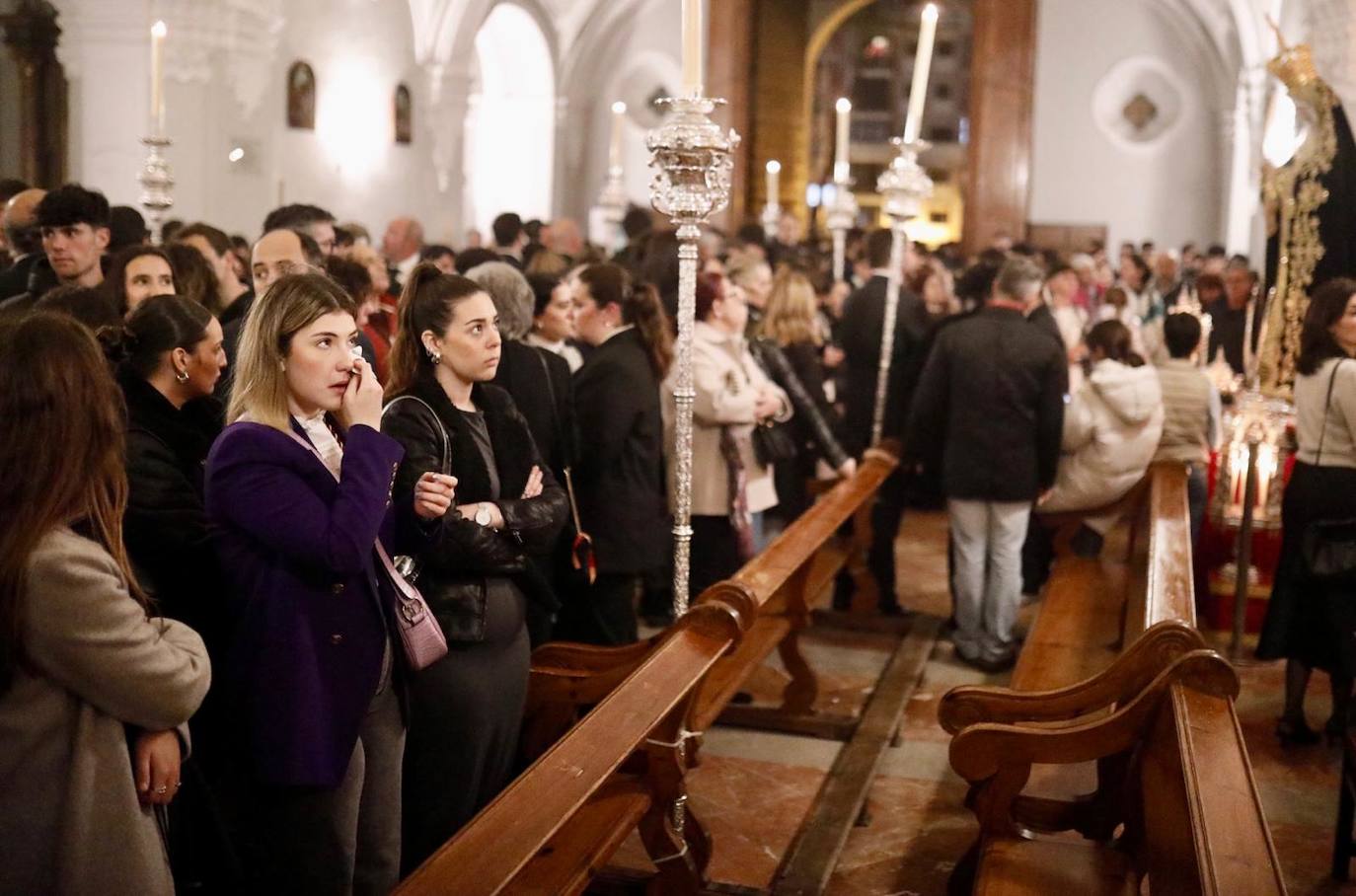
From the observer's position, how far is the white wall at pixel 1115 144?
19.0m

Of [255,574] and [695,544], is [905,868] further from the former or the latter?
[255,574]

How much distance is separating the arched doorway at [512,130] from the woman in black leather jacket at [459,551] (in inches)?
642

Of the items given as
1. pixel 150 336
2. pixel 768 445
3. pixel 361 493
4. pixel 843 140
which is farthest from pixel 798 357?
pixel 361 493

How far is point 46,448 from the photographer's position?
8.00 feet

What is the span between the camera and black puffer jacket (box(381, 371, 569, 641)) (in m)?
3.43

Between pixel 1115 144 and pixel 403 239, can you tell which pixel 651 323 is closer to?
pixel 403 239

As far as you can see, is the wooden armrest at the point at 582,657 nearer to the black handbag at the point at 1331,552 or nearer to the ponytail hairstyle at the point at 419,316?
the ponytail hairstyle at the point at 419,316

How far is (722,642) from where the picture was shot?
3895 millimetres

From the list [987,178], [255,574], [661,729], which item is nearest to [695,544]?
[661,729]

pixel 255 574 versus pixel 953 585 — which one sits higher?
pixel 255 574

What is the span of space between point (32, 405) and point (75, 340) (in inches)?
5.1

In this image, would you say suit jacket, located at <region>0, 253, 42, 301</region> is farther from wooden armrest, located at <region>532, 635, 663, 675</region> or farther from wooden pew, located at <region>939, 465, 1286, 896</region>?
wooden pew, located at <region>939, 465, 1286, 896</region>

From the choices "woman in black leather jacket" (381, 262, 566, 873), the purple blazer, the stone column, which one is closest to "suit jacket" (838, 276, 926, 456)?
"woman in black leather jacket" (381, 262, 566, 873)

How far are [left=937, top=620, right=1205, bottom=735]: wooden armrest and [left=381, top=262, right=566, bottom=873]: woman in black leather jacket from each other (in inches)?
46.5
